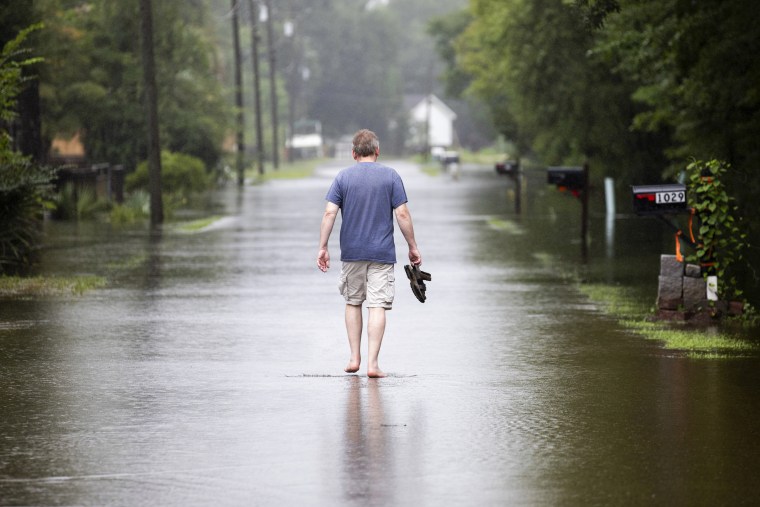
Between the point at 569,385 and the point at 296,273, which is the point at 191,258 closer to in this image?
the point at 296,273

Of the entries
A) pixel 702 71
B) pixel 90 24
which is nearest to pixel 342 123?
pixel 90 24

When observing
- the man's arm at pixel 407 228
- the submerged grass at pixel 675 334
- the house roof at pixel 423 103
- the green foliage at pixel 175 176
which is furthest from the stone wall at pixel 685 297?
the house roof at pixel 423 103

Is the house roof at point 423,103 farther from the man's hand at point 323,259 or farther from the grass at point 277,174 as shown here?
the man's hand at point 323,259

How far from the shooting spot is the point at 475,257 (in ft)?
74.6

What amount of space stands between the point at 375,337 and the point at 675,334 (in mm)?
3430

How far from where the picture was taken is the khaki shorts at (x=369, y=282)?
11102 mm

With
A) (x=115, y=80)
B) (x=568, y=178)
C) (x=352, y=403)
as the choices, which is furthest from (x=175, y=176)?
(x=352, y=403)

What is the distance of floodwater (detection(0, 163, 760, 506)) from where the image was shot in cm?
759

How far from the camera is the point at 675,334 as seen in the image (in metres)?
13.3

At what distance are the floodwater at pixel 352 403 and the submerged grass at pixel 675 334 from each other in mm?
242

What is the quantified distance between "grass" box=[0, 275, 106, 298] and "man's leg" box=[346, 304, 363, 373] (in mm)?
6639

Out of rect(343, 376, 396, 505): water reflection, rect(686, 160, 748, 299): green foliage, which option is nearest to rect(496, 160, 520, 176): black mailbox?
rect(686, 160, 748, 299): green foliage

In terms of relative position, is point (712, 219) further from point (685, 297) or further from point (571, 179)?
point (571, 179)

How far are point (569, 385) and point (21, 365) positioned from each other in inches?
166
